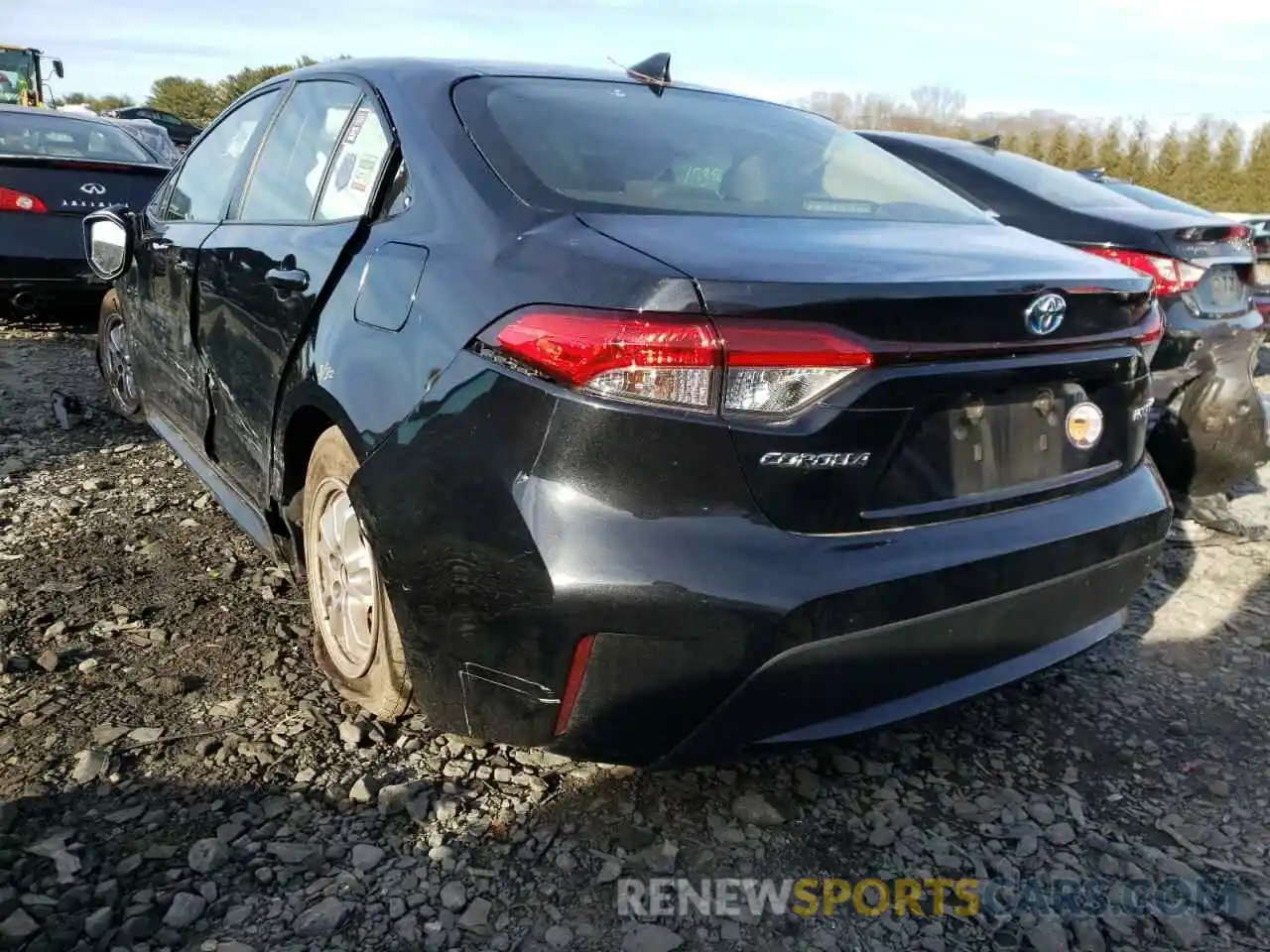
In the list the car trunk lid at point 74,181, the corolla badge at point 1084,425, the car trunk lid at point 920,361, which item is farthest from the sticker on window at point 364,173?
the car trunk lid at point 74,181

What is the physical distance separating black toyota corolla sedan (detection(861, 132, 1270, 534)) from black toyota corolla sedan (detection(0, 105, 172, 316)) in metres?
5.35

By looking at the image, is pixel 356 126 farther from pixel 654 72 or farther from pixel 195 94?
pixel 195 94

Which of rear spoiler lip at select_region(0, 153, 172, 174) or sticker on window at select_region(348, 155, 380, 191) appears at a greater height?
sticker on window at select_region(348, 155, 380, 191)

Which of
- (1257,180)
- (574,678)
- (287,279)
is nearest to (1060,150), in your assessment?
(1257,180)

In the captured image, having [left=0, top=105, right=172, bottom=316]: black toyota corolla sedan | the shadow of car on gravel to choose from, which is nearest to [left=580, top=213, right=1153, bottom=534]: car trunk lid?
the shadow of car on gravel

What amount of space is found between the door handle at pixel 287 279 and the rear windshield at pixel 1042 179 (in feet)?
11.3

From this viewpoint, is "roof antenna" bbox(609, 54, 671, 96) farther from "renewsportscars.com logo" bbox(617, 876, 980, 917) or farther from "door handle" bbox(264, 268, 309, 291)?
"renewsportscars.com logo" bbox(617, 876, 980, 917)

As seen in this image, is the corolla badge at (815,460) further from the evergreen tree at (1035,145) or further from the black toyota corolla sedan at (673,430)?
the evergreen tree at (1035,145)

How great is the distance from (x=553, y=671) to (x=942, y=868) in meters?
0.96

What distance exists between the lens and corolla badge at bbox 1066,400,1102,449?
83.7 inches

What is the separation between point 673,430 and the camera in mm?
1701

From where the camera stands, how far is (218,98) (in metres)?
41.3

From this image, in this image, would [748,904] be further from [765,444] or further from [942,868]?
[765,444]

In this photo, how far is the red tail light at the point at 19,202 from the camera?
5906 mm
